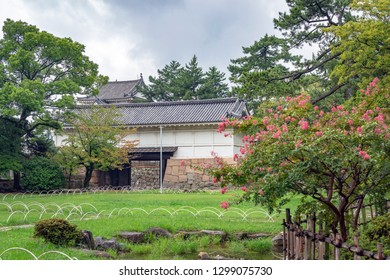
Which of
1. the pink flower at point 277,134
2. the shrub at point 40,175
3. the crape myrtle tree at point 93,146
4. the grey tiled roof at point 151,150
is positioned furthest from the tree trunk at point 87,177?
the pink flower at point 277,134

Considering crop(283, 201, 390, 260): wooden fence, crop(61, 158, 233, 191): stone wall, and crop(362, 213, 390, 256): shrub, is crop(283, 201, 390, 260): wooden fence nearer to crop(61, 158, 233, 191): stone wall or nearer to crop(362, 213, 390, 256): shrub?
crop(362, 213, 390, 256): shrub

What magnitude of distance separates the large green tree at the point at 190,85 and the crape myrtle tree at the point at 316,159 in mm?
28440

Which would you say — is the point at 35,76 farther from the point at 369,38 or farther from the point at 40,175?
the point at 369,38

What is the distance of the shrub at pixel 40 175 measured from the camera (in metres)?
24.2

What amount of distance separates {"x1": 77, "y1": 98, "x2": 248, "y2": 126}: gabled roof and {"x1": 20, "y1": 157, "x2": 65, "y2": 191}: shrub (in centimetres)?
392

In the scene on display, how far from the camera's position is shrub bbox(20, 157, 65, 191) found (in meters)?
24.2

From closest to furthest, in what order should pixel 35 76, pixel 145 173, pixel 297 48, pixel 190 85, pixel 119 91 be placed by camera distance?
1. pixel 297 48
2. pixel 35 76
3. pixel 145 173
4. pixel 190 85
5. pixel 119 91

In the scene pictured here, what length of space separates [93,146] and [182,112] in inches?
245

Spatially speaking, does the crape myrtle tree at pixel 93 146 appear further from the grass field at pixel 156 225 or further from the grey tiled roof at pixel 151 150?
the grass field at pixel 156 225

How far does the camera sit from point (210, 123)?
1073 inches

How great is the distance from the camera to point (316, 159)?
6.01m

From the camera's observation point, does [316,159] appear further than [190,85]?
No

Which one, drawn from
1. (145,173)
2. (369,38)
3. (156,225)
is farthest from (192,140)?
Result: (369,38)
